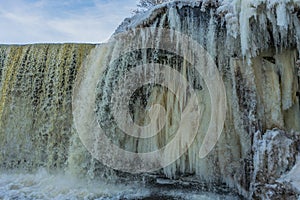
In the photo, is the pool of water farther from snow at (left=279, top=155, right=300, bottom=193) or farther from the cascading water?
snow at (left=279, top=155, right=300, bottom=193)

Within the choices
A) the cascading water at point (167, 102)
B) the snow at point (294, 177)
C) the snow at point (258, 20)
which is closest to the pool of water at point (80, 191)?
the cascading water at point (167, 102)

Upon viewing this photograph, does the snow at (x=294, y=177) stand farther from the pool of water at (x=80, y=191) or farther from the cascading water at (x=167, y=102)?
the pool of water at (x=80, y=191)

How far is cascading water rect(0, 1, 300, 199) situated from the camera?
3545 mm

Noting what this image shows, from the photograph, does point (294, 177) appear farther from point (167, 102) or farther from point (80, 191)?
point (80, 191)

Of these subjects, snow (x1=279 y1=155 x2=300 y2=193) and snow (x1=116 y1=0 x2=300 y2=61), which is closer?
snow (x1=279 y1=155 x2=300 y2=193)

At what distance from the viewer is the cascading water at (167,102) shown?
11.6 feet

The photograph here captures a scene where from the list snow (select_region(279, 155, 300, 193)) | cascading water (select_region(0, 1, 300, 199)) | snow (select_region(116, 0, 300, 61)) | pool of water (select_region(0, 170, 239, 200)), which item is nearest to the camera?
snow (select_region(279, 155, 300, 193))

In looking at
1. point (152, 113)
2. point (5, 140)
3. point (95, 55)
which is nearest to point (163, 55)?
point (152, 113)

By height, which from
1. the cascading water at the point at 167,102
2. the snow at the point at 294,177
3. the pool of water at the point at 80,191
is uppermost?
the cascading water at the point at 167,102

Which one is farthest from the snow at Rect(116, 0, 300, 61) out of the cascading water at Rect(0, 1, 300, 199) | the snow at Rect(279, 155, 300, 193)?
the snow at Rect(279, 155, 300, 193)

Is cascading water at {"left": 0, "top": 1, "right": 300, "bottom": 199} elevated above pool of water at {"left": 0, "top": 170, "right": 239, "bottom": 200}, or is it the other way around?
cascading water at {"left": 0, "top": 1, "right": 300, "bottom": 199}

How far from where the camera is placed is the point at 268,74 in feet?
12.5

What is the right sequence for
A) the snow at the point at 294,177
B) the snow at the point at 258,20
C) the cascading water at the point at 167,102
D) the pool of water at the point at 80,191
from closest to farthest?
the snow at the point at 294,177 → the snow at the point at 258,20 → the cascading water at the point at 167,102 → the pool of water at the point at 80,191

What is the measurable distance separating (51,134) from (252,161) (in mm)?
3423
